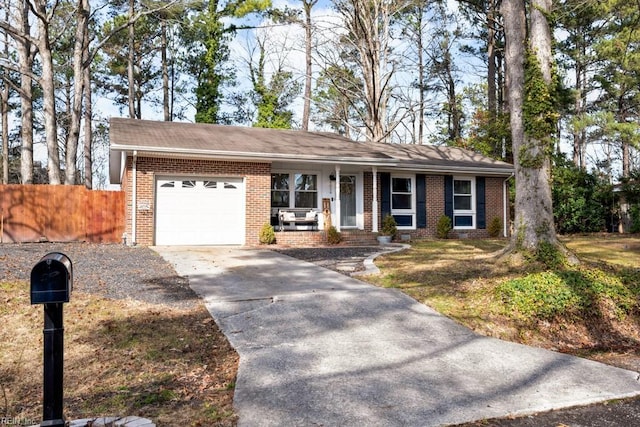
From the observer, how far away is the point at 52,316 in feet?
7.58

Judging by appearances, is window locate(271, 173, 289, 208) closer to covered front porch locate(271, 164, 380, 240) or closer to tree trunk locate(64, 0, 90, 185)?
covered front porch locate(271, 164, 380, 240)

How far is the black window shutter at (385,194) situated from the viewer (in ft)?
52.8

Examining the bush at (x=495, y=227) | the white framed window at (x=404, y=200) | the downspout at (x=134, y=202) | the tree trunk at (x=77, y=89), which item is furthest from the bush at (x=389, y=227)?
the tree trunk at (x=77, y=89)

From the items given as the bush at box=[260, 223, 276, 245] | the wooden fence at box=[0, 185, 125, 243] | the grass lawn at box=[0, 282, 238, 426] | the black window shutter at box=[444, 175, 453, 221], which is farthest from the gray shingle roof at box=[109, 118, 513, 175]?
the grass lawn at box=[0, 282, 238, 426]

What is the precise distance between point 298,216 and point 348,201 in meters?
2.12

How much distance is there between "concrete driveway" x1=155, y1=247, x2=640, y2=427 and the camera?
3.15 metres

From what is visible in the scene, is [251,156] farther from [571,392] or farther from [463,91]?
[463,91]

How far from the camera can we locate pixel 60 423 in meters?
2.30

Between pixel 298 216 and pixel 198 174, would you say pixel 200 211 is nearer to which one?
pixel 198 174

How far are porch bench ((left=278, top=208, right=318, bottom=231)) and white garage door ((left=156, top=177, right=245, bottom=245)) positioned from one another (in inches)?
54.9

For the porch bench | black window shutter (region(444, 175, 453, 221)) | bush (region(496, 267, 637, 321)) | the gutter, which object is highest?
the gutter

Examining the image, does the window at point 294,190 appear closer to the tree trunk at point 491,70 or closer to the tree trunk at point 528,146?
the tree trunk at point 528,146

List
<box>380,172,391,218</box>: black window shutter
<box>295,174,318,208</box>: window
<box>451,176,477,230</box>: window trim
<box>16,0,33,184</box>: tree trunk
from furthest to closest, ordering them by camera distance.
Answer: <box>16,0,33,184</box>: tree trunk
<box>451,176,477,230</box>: window trim
<box>380,172,391,218</box>: black window shutter
<box>295,174,318,208</box>: window

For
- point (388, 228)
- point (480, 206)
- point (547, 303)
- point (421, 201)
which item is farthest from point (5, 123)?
point (547, 303)
